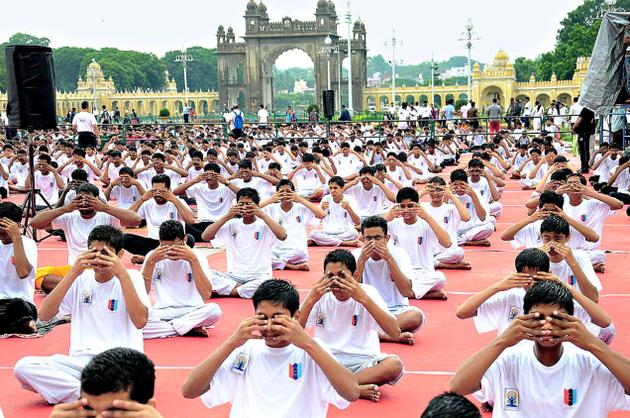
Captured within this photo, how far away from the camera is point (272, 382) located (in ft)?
17.1

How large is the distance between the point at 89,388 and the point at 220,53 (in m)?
93.8

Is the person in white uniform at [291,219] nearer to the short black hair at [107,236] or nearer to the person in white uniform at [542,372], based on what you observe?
the short black hair at [107,236]

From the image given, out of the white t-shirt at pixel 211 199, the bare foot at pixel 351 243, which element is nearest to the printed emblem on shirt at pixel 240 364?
the bare foot at pixel 351 243

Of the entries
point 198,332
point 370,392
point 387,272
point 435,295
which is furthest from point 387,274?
point 435,295

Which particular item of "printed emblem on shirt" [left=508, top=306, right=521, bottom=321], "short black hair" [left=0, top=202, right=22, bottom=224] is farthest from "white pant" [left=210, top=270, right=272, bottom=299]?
"printed emblem on shirt" [left=508, top=306, right=521, bottom=321]

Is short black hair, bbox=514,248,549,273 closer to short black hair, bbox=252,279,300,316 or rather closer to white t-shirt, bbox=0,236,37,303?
short black hair, bbox=252,279,300,316

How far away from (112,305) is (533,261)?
9.67 ft

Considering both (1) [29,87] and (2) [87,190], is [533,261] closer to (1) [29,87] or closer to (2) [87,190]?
(2) [87,190]

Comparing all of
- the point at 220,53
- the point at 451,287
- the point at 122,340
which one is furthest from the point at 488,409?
the point at 220,53

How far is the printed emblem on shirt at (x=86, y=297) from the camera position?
6.79 meters

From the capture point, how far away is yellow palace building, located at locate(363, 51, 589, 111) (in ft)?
270

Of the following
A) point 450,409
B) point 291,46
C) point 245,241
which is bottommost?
point 245,241

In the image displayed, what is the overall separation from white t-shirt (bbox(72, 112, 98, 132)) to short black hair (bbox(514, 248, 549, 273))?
1835 cm

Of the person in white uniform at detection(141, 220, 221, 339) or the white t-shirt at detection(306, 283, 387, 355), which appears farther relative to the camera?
the person in white uniform at detection(141, 220, 221, 339)
